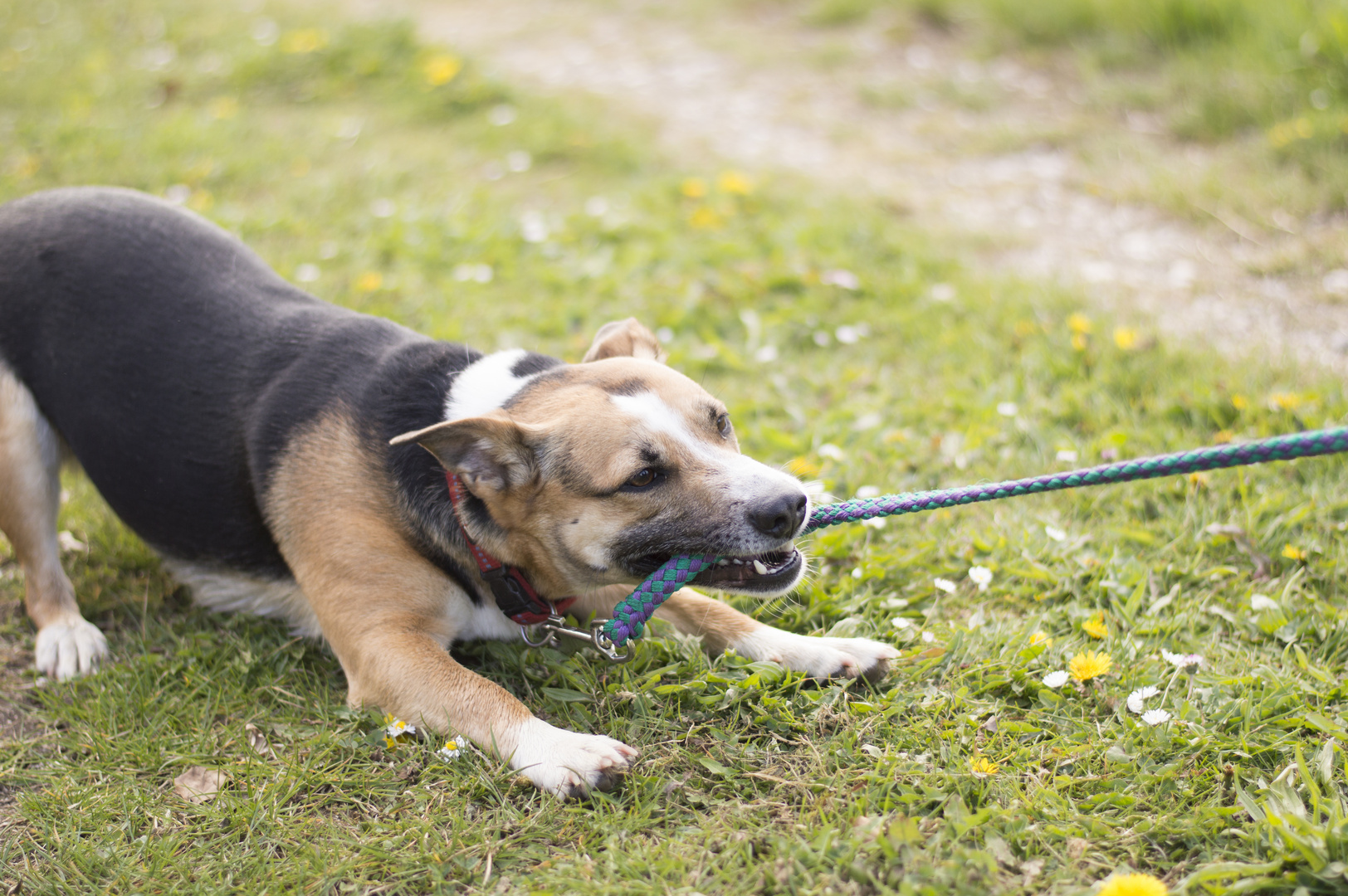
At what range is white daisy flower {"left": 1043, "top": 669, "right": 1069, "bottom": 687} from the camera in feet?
10.1

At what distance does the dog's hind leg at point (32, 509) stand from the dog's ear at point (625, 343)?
7.02 ft

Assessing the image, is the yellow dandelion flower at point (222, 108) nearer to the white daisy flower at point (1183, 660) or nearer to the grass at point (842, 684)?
the grass at point (842, 684)

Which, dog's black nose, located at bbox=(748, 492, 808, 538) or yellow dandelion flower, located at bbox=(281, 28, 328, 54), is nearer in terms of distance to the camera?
dog's black nose, located at bbox=(748, 492, 808, 538)

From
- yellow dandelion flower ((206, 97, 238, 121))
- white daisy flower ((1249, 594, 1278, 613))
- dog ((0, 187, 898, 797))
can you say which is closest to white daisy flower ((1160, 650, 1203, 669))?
white daisy flower ((1249, 594, 1278, 613))

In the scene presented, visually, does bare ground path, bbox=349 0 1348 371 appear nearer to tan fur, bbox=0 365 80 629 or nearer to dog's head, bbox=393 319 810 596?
dog's head, bbox=393 319 810 596

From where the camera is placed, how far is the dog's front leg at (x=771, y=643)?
10.5 feet

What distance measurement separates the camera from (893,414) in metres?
4.66

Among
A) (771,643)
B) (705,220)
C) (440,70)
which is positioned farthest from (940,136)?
(771,643)

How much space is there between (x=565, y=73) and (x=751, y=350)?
16.3ft

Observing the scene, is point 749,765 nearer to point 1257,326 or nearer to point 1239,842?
point 1239,842

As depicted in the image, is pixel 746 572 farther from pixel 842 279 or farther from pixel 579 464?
pixel 842 279

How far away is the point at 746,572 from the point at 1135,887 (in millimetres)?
1327

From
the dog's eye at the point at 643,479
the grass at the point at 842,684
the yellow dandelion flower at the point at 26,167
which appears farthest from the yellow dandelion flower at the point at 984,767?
the yellow dandelion flower at the point at 26,167

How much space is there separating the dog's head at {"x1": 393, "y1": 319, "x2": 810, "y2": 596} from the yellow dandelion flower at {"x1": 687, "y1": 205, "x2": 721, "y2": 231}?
10.7 feet
